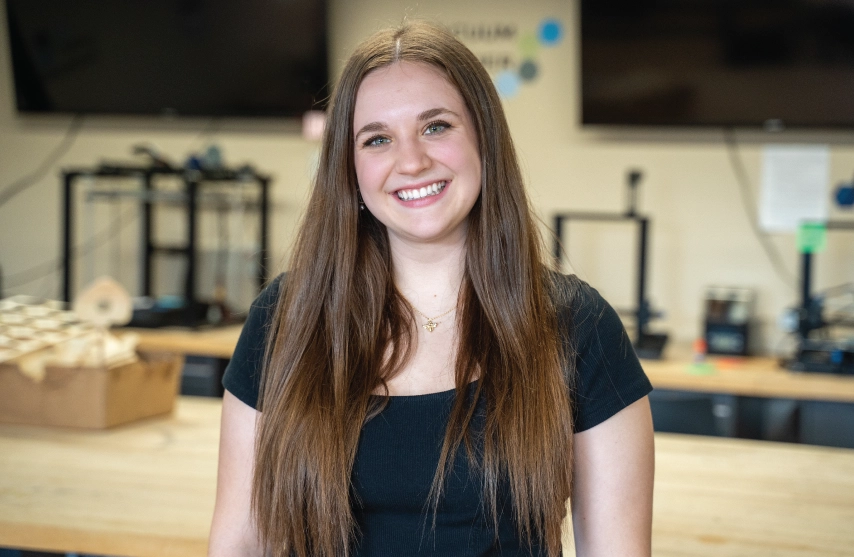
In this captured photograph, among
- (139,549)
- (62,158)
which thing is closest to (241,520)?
(139,549)

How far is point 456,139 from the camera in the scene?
139cm

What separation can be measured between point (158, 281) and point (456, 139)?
3.46m

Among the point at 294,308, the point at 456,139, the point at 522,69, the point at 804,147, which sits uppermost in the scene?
the point at 522,69

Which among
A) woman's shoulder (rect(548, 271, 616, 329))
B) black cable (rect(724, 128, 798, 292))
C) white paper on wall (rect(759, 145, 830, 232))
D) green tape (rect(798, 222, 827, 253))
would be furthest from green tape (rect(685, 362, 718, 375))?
woman's shoulder (rect(548, 271, 616, 329))

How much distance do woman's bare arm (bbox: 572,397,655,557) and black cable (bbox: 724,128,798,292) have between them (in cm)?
270

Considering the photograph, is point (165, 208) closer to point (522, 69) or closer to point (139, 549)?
point (522, 69)

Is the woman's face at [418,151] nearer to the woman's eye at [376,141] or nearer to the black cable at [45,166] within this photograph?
the woman's eye at [376,141]

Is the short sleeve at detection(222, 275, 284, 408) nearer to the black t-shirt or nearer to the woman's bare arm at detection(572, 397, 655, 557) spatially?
the black t-shirt

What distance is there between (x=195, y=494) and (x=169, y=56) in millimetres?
3105

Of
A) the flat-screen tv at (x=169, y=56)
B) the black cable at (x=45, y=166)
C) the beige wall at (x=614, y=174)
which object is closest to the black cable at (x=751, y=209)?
the beige wall at (x=614, y=174)

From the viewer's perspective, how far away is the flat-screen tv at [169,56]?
164 inches

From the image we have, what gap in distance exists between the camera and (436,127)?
141 centimetres

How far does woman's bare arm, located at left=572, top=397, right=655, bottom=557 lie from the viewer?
1313 mm

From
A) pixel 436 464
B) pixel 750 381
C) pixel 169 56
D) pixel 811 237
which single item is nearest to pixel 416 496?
pixel 436 464
